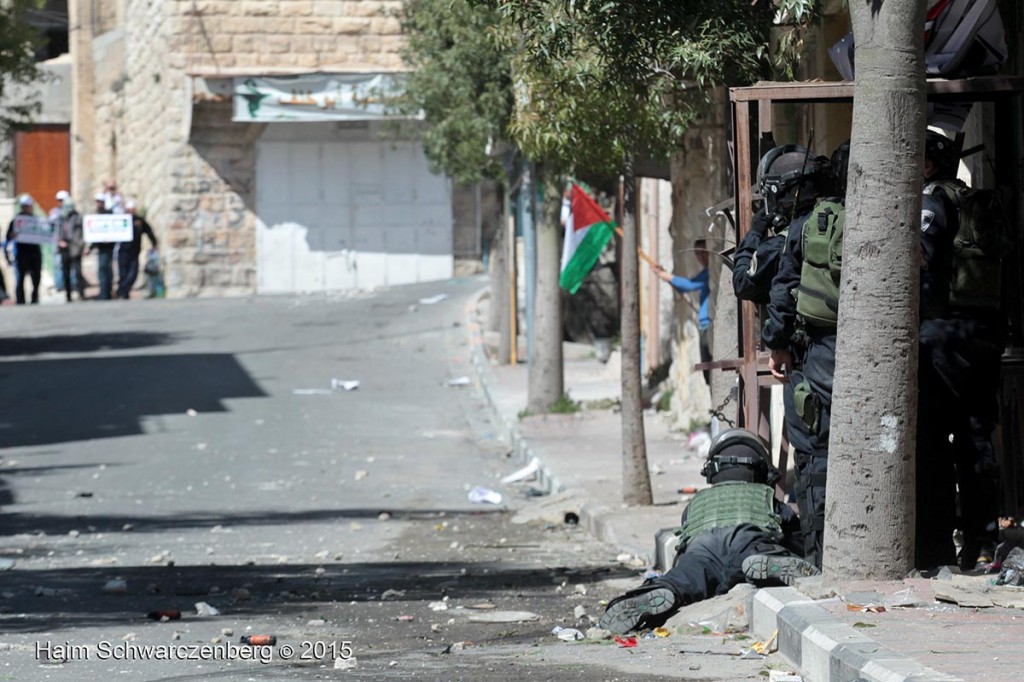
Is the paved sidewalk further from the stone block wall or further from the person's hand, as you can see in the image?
the stone block wall

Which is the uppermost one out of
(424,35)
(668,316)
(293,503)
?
(424,35)

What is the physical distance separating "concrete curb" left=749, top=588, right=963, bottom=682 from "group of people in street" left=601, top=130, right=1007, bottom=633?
48 cm

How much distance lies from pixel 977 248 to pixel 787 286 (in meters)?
0.83

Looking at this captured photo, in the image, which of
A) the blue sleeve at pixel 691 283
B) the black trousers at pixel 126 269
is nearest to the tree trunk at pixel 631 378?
the blue sleeve at pixel 691 283

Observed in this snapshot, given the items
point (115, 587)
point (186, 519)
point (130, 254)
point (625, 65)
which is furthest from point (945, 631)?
point (130, 254)

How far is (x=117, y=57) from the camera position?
124 feet

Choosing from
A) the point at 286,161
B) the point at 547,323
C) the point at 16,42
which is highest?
the point at 16,42

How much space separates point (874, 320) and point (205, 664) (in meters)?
2.89

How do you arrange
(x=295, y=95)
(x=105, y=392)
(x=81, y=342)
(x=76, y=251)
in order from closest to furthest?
(x=105, y=392) < (x=81, y=342) < (x=295, y=95) < (x=76, y=251)

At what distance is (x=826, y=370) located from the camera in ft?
23.6

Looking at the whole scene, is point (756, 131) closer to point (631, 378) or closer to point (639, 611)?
point (639, 611)

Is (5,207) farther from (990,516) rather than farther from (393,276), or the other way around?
(990,516)

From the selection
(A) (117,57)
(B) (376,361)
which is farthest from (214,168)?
(B) (376,361)

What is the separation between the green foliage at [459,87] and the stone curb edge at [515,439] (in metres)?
2.67
